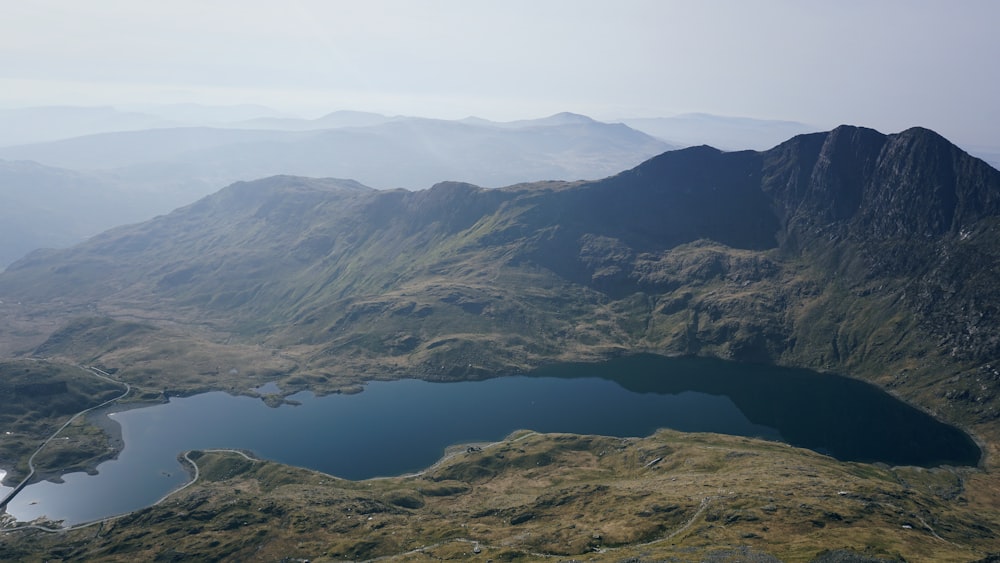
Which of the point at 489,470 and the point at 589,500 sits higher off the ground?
the point at 589,500

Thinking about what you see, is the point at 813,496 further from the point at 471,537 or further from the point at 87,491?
the point at 87,491

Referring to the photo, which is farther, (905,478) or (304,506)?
(905,478)

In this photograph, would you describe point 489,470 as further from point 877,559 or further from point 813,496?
point 877,559

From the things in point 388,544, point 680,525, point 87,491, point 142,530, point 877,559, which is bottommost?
point 87,491

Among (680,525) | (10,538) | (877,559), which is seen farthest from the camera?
(10,538)

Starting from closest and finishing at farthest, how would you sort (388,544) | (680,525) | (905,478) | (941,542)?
(941,542) < (680,525) < (388,544) < (905,478)

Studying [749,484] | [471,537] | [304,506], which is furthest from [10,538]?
[749,484]

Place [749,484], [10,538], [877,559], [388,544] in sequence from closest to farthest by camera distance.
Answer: [877,559], [388,544], [749,484], [10,538]

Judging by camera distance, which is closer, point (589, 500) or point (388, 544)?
point (388, 544)

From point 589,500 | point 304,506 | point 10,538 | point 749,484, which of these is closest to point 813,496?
point 749,484
